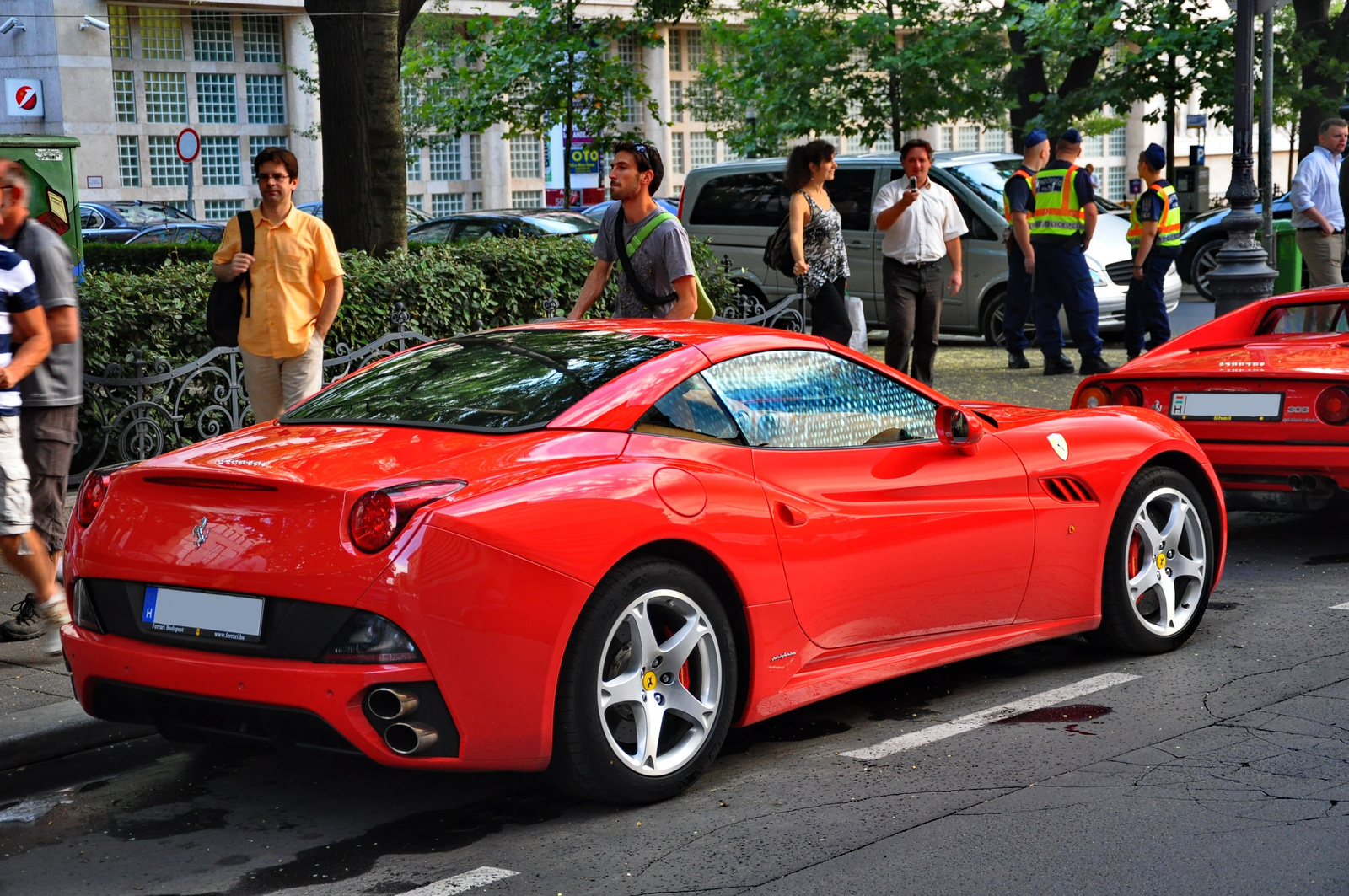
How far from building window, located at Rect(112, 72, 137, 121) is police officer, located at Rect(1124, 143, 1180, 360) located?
4080 centimetres

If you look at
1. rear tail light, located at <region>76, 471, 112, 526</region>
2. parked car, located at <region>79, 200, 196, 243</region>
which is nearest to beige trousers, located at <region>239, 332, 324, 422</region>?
rear tail light, located at <region>76, 471, 112, 526</region>

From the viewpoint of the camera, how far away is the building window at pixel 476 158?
56.8 m

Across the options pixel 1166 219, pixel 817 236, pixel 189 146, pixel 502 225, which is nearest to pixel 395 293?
pixel 817 236

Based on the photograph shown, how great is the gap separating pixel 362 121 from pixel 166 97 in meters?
40.9

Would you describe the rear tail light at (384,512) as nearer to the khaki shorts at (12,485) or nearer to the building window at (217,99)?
the khaki shorts at (12,485)

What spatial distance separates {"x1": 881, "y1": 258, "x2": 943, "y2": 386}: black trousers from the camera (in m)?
11.9

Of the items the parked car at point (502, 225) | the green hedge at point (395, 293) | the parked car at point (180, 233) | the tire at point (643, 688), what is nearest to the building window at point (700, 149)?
the parked car at point (180, 233)

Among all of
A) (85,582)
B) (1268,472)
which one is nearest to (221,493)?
(85,582)

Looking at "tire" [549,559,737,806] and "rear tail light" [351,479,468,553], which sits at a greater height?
"rear tail light" [351,479,468,553]

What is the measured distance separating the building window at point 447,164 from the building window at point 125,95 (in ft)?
33.8

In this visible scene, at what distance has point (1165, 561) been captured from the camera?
621cm

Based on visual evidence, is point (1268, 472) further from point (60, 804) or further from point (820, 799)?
point (60, 804)

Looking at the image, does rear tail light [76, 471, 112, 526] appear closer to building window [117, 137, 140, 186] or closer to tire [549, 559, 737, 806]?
tire [549, 559, 737, 806]

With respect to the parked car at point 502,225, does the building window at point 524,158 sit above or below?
above
